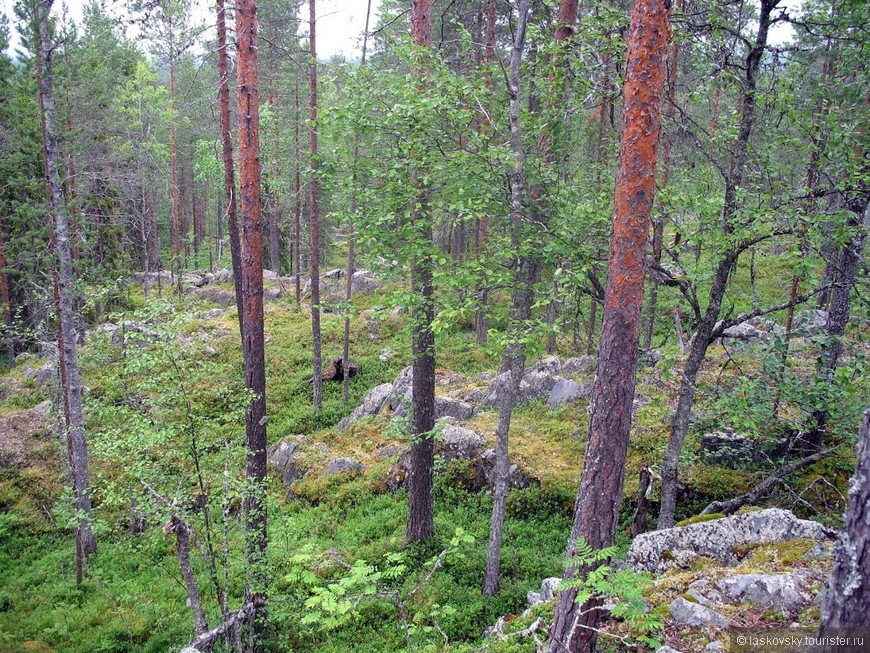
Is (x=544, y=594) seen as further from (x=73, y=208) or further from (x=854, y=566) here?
(x=73, y=208)

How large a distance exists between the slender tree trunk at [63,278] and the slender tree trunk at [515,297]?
9.17 metres

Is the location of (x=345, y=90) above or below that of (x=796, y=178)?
above

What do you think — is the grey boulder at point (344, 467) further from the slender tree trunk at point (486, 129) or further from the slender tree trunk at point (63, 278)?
the slender tree trunk at point (63, 278)

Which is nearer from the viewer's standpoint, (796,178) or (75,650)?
(796,178)

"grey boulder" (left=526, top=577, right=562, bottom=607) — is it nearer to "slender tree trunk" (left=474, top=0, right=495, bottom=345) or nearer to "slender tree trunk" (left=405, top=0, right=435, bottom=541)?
"slender tree trunk" (left=405, top=0, right=435, bottom=541)

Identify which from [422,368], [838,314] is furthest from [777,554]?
[422,368]

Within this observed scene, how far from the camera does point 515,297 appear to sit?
8359 mm

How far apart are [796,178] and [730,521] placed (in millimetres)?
5001

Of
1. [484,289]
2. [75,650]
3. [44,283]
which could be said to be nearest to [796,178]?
[484,289]

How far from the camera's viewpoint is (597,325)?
23812mm

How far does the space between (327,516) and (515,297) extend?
294 inches

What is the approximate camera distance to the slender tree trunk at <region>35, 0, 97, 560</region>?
11.5 m

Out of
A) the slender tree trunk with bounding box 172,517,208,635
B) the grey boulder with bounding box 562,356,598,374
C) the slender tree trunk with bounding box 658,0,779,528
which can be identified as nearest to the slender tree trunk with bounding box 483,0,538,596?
the slender tree trunk with bounding box 658,0,779,528

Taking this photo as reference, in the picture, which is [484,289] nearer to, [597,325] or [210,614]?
[210,614]
